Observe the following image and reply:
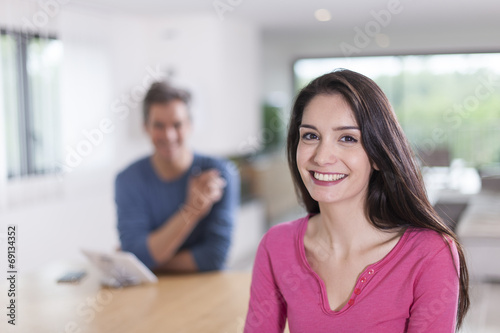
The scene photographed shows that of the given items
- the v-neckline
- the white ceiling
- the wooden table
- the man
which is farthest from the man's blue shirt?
the white ceiling

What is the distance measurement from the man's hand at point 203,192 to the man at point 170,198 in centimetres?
5

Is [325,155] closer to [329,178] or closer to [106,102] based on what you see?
[329,178]

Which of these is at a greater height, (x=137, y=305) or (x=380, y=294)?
(x=380, y=294)

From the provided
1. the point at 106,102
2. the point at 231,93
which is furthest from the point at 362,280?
the point at 231,93

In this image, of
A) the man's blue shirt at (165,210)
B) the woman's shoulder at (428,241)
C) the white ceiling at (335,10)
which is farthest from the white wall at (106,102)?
the woman's shoulder at (428,241)

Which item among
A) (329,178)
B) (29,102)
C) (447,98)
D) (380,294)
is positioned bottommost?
(380,294)

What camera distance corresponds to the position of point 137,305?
6.34 ft

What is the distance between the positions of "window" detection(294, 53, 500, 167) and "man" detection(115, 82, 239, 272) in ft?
16.7

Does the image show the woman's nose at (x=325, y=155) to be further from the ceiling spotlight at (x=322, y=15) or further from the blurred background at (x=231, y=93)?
the ceiling spotlight at (x=322, y=15)

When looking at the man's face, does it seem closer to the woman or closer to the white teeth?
the woman

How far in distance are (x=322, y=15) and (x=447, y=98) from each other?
7.97ft

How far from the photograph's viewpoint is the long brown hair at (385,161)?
4.35 feet

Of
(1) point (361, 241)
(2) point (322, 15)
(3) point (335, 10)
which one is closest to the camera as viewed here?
(1) point (361, 241)

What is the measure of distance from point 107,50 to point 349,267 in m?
4.31
